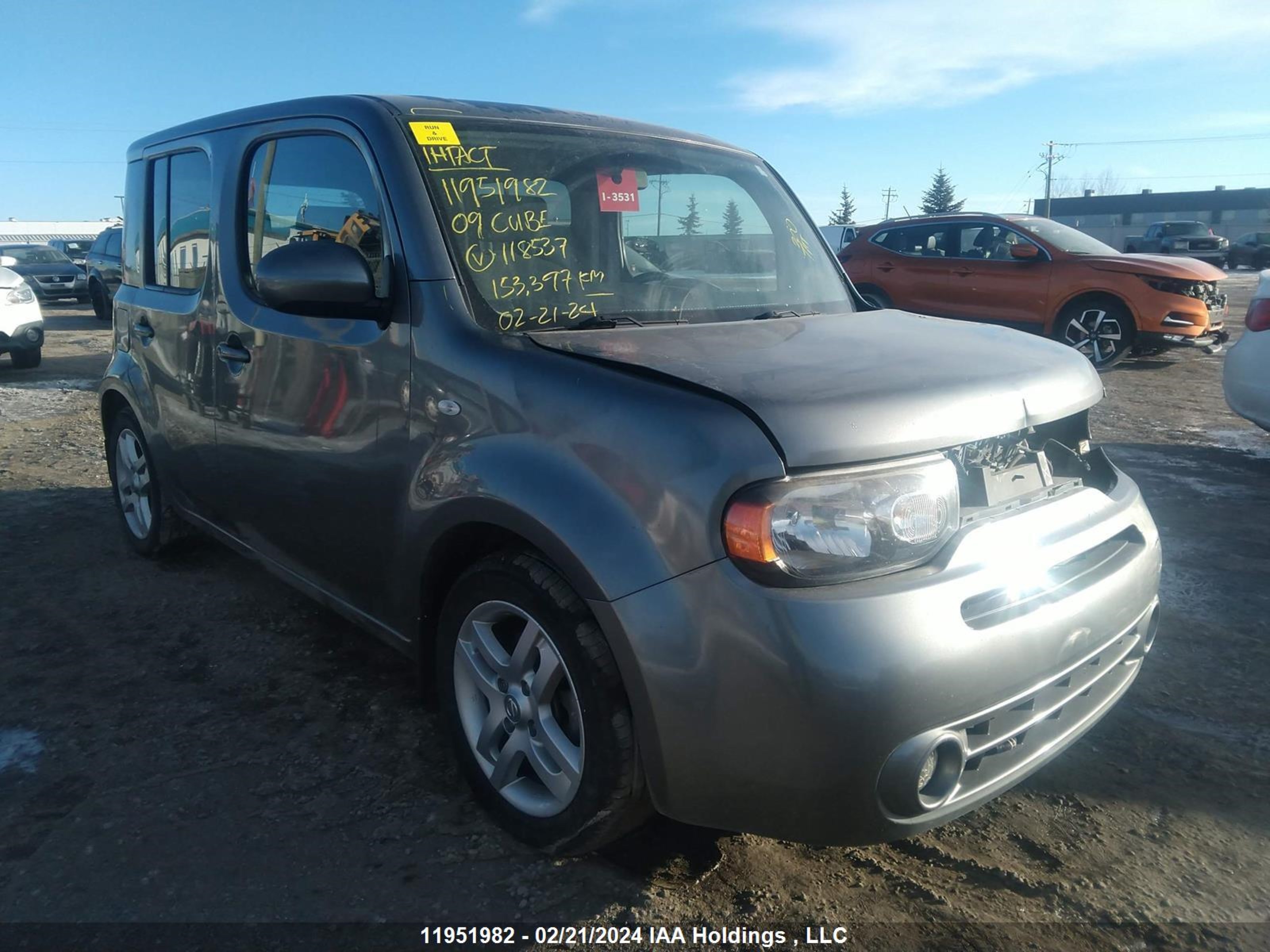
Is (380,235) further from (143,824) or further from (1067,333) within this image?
(1067,333)

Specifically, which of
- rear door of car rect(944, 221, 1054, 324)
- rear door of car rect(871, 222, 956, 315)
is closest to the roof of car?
rear door of car rect(944, 221, 1054, 324)

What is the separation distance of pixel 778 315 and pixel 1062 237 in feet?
30.9

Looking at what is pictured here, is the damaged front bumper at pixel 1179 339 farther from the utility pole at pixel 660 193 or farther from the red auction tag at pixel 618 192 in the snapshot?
the red auction tag at pixel 618 192

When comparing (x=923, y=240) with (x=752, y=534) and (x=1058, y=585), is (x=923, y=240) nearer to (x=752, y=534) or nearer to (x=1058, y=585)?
(x=1058, y=585)

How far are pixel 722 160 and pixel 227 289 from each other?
184 cm

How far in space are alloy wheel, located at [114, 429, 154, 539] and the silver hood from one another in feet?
9.64

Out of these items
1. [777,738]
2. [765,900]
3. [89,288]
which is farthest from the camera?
[89,288]

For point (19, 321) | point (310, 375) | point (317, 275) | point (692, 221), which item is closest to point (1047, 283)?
point (692, 221)

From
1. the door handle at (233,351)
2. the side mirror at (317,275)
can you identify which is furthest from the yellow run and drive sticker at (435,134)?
the door handle at (233,351)

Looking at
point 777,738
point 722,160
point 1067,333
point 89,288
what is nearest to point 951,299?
point 1067,333

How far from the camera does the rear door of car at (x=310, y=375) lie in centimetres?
277

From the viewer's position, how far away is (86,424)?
8.29 metres

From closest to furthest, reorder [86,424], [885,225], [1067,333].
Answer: [86,424], [1067,333], [885,225]

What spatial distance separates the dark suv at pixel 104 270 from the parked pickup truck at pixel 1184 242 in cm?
3334
